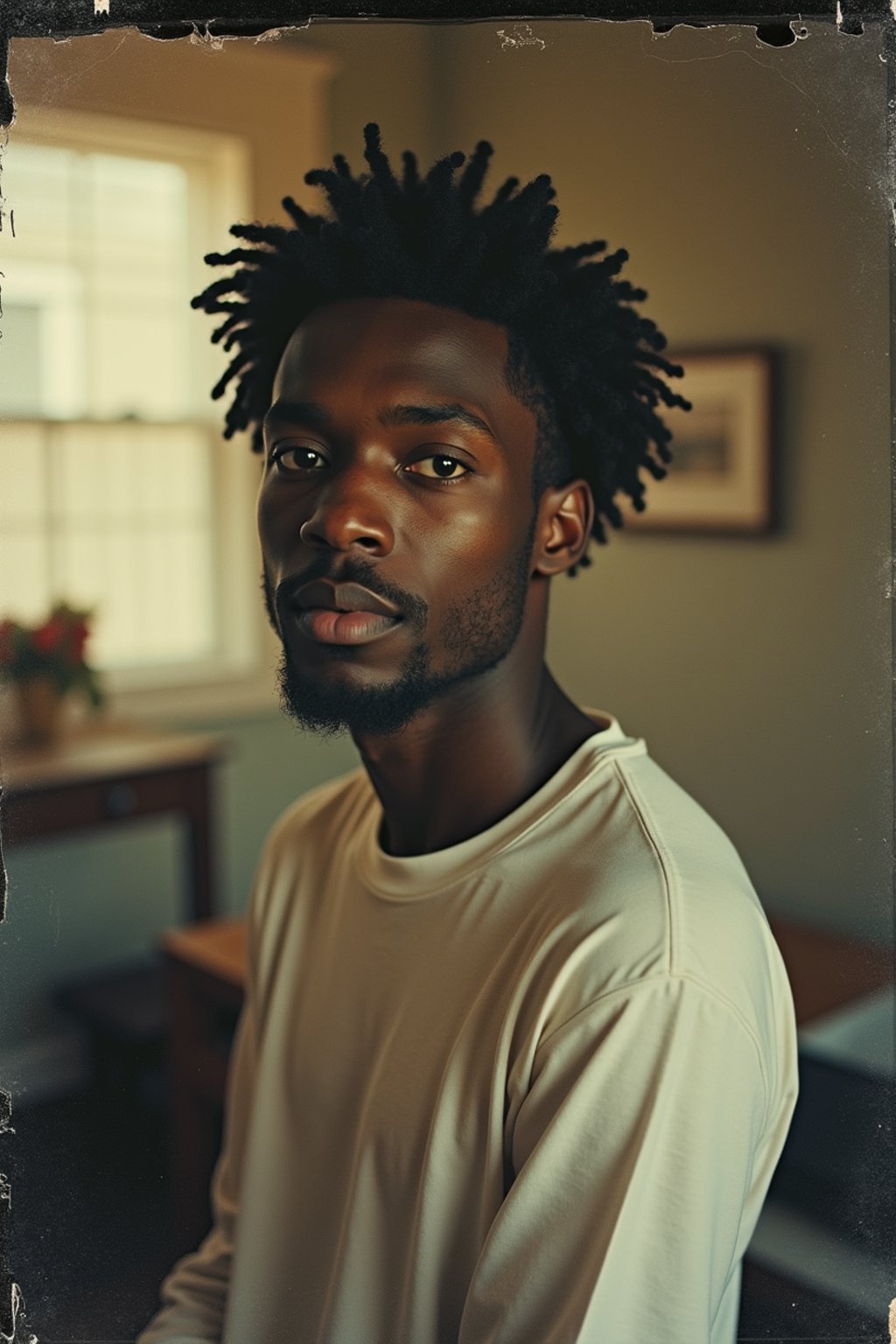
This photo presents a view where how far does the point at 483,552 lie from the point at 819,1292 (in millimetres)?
597

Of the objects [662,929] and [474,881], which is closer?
[662,929]

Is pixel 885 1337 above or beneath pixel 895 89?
beneath

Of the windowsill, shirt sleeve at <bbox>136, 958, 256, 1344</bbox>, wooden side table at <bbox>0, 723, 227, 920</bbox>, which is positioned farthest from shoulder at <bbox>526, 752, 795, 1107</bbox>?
the windowsill

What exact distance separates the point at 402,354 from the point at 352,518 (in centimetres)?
12

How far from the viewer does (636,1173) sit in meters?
0.71

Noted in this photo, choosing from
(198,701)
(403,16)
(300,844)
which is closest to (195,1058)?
(300,844)

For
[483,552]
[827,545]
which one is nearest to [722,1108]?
[483,552]

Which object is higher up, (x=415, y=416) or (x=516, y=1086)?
(x=415, y=416)

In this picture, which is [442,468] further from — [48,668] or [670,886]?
[48,668]

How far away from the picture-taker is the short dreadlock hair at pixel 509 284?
0.88m

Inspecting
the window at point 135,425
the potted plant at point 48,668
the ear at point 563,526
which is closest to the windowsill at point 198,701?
the window at point 135,425

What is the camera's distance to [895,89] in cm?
85

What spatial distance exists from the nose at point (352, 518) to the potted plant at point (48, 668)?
2.05m

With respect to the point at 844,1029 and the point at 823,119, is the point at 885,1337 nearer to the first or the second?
the point at 844,1029
